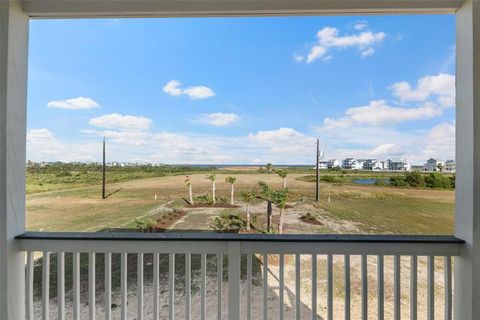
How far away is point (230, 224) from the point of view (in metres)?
1.65

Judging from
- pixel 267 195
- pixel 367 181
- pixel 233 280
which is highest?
pixel 367 181

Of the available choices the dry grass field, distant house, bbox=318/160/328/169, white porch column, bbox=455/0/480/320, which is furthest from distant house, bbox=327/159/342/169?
white porch column, bbox=455/0/480/320

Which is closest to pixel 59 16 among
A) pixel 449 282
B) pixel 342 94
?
pixel 342 94

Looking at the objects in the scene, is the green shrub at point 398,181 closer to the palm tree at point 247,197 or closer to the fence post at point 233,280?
the palm tree at point 247,197

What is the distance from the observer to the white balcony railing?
1.44m

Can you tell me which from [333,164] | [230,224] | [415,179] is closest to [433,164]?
[415,179]

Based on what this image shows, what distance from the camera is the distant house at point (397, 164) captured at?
1.63 metres

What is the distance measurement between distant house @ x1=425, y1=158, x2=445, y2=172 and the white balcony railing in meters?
0.47

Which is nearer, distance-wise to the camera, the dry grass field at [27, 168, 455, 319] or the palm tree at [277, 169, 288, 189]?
the dry grass field at [27, 168, 455, 319]

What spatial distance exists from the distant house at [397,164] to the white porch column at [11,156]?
244 cm

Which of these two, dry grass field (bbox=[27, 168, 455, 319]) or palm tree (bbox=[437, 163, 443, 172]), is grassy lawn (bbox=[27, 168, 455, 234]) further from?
palm tree (bbox=[437, 163, 443, 172])

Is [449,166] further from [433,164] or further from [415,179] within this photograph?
[415,179]

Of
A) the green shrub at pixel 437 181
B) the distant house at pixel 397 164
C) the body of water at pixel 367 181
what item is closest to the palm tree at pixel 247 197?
the body of water at pixel 367 181

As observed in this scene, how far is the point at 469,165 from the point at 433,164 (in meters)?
0.27
